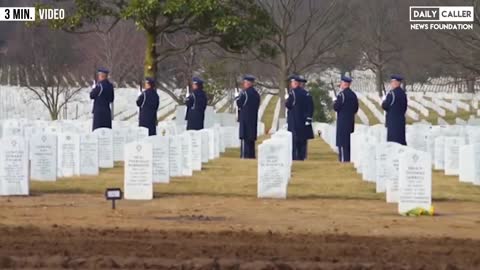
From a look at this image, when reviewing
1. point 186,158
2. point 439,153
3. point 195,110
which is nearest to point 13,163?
point 186,158

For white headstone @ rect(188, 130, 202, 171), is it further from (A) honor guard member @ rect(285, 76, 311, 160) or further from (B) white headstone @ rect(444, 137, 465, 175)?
(B) white headstone @ rect(444, 137, 465, 175)

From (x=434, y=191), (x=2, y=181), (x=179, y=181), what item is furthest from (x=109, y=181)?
(x=434, y=191)

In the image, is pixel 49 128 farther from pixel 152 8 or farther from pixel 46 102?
pixel 46 102

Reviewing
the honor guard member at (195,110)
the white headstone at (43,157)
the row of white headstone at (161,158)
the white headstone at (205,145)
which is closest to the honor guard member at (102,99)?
the honor guard member at (195,110)

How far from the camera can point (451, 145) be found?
2269 centimetres

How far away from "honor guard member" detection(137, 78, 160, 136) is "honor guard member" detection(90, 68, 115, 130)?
2.60ft

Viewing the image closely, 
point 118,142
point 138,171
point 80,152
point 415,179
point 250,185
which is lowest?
point 250,185

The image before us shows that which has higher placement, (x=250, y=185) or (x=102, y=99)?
(x=102, y=99)

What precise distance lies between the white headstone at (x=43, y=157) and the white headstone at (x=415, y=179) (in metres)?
6.61

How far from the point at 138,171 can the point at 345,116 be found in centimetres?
1011

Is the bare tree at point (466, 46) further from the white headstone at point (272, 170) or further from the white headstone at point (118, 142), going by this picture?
the white headstone at point (272, 170)

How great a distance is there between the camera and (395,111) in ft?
75.5

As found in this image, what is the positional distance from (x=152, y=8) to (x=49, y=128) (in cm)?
Result: 597

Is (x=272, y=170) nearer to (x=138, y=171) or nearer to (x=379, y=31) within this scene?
(x=138, y=171)
